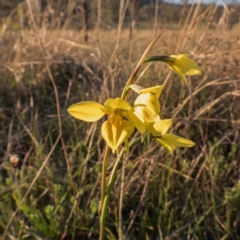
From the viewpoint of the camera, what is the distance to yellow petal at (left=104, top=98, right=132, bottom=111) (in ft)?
2.09

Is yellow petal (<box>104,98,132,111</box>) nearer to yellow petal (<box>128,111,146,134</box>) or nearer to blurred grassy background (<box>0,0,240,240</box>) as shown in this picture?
yellow petal (<box>128,111,146,134</box>)

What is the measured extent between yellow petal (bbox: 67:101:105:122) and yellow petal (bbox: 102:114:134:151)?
3 centimetres

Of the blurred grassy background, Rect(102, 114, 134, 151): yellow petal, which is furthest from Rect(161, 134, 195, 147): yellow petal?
the blurred grassy background

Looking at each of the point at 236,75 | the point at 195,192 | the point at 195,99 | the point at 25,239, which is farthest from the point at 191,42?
the point at 25,239

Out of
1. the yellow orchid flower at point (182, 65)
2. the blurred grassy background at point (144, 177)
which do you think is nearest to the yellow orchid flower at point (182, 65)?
the yellow orchid flower at point (182, 65)

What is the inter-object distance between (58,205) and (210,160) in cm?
63

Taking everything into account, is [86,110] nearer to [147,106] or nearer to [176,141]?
[147,106]

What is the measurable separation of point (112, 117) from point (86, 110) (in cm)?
5

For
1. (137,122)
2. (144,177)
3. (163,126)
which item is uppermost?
(137,122)

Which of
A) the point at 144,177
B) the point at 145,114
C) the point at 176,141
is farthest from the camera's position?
the point at 144,177

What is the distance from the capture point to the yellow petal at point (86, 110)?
67cm

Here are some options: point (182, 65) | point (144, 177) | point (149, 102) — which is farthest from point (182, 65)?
point (144, 177)

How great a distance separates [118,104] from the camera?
648mm

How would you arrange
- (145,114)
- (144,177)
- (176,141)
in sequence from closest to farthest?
(145,114)
(176,141)
(144,177)
